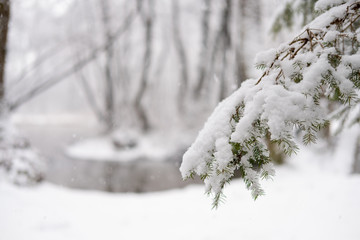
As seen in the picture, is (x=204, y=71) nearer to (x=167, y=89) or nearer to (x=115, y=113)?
(x=115, y=113)

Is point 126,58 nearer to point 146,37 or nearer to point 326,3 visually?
point 146,37

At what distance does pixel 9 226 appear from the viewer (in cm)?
448

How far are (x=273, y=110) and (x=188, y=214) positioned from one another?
4390mm

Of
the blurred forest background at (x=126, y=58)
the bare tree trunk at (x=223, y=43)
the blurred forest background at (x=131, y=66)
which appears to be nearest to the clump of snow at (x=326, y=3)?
the blurred forest background at (x=131, y=66)

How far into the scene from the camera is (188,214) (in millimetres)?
5469

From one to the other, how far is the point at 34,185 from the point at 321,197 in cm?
693

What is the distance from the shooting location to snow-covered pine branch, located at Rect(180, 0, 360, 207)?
62.2 inches

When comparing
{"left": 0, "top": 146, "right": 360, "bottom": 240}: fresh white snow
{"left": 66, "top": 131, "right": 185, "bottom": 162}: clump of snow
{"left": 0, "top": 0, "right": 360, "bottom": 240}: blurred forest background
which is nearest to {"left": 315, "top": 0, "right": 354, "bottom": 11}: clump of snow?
{"left": 0, "top": 0, "right": 360, "bottom": 240}: blurred forest background

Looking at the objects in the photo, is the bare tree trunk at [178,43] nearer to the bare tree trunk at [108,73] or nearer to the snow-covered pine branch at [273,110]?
the bare tree trunk at [108,73]

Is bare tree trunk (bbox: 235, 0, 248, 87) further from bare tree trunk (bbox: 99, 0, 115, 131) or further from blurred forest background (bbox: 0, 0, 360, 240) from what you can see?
bare tree trunk (bbox: 99, 0, 115, 131)

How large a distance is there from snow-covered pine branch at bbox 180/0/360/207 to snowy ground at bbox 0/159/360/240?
267cm

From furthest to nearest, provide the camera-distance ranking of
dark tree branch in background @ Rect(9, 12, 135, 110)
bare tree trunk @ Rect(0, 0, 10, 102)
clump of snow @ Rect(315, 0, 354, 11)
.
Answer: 1. dark tree branch in background @ Rect(9, 12, 135, 110)
2. bare tree trunk @ Rect(0, 0, 10, 102)
3. clump of snow @ Rect(315, 0, 354, 11)

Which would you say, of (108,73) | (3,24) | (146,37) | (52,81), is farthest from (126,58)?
(3,24)

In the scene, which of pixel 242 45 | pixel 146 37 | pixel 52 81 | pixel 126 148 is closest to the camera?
pixel 52 81
